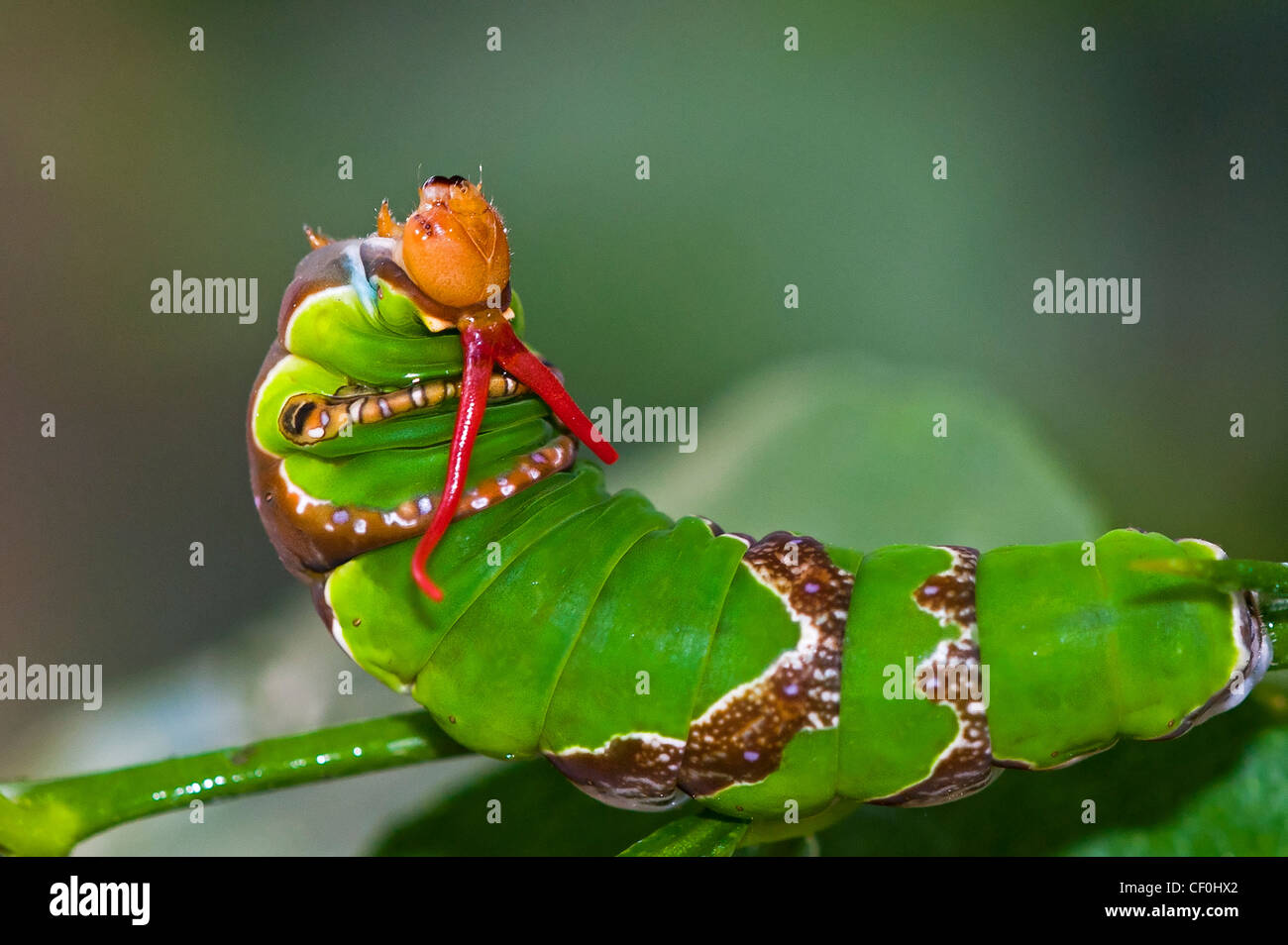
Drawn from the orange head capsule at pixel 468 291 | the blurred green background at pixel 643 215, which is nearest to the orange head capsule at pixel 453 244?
the orange head capsule at pixel 468 291

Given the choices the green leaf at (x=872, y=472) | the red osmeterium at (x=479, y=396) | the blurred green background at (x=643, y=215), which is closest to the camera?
the red osmeterium at (x=479, y=396)

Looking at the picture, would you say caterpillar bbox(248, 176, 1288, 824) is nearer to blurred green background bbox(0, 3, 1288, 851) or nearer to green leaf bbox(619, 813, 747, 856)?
green leaf bbox(619, 813, 747, 856)

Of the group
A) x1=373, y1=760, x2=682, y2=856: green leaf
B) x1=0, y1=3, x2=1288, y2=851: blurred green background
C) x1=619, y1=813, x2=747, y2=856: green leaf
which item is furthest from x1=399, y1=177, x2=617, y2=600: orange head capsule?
x1=0, y1=3, x2=1288, y2=851: blurred green background

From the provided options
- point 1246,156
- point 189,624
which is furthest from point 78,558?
point 1246,156

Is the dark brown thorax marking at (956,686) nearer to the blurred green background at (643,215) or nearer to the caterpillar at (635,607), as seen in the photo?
the caterpillar at (635,607)

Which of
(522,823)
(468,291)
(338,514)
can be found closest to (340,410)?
(338,514)

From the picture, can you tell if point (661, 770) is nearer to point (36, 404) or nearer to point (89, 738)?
point (89, 738)
